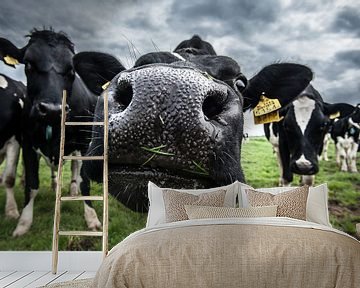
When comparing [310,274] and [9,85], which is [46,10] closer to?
[9,85]

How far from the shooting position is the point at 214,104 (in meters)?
3.04

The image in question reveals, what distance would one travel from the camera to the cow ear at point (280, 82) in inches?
138

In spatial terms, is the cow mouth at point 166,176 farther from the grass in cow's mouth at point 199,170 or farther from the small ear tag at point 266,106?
the small ear tag at point 266,106

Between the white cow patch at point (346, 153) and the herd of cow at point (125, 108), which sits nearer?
the herd of cow at point (125, 108)

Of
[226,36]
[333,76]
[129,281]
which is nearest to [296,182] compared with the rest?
[333,76]

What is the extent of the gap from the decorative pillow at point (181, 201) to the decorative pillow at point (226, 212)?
9 centimetres

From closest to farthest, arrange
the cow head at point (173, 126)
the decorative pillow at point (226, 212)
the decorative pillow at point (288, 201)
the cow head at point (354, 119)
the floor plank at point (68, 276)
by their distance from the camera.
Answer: the decorative pillow at point (226, 212)
the decorative pillow at point (288, 201)
the cow head at point (173, 126)
the floor plank at point (68, 276)
the cow head at point (354, 119)

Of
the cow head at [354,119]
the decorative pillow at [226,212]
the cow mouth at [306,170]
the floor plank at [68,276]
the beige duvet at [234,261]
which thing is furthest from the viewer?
the cow head at [354,119]

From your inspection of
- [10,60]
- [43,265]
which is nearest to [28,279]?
[43,265]

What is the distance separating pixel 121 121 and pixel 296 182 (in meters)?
1.39

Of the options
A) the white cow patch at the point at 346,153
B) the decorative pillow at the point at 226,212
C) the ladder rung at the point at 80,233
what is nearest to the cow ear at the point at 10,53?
the ladder rung at the point at 80,233

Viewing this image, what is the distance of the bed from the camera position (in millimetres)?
1808

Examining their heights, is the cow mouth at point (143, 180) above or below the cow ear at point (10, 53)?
below

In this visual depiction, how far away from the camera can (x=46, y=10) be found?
12.8 ft
